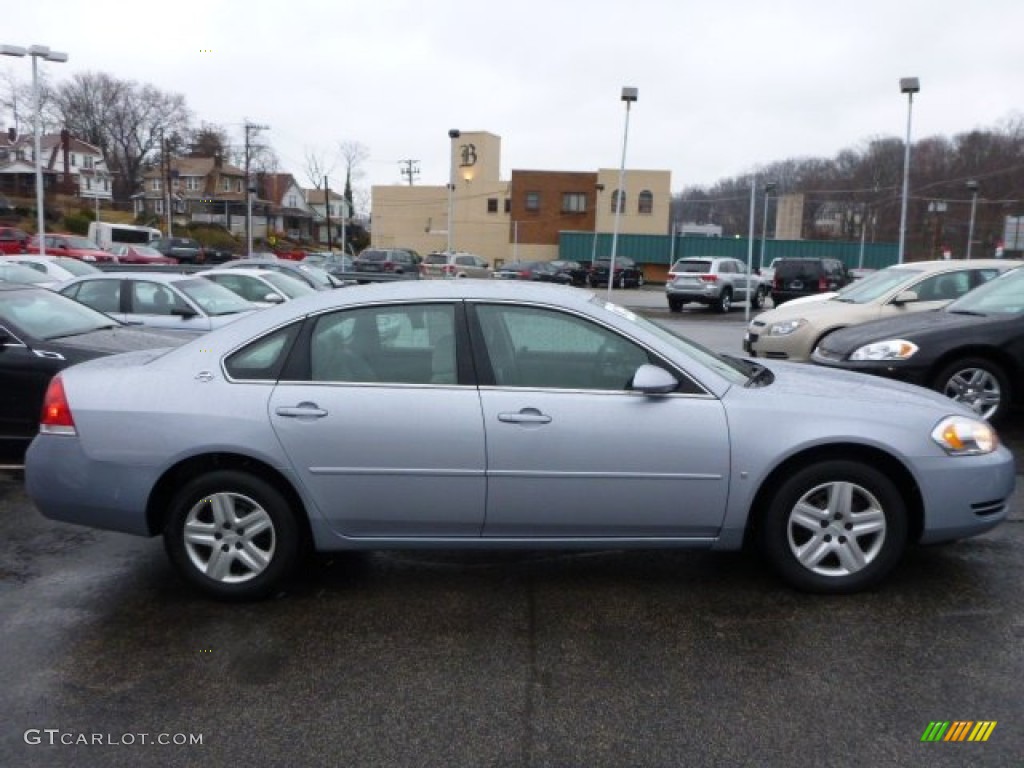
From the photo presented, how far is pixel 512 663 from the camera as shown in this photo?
371 centimetres

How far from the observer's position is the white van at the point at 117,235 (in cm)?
4856

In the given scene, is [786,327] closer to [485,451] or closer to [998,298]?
[998,298]

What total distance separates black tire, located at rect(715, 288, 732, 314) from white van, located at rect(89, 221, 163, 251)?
3179 cm

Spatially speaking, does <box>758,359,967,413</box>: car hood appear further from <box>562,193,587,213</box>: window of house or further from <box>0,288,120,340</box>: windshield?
<box>562,193,587,213</box>: window of house

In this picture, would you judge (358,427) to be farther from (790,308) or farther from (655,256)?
(655,256)

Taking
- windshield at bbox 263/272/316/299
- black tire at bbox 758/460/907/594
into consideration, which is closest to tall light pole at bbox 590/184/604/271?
windshield at bbox 263/272/316/299

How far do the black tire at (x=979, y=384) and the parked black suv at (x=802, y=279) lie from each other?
63.4ft

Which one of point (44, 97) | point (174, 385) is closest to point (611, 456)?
point (174, 385)

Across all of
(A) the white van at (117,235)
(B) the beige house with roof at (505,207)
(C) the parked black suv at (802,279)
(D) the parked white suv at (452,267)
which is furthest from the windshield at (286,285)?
(B) the beige house with roof at (505,207)

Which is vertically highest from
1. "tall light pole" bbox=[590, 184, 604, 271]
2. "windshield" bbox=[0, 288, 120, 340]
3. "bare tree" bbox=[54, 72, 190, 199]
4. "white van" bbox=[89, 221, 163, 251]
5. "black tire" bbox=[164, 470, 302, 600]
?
"bare tree" bbox=[54, 72, 190, 199]

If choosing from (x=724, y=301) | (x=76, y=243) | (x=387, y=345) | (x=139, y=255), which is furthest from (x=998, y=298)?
(x=76, y=243)

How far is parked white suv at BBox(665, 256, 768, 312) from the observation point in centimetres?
2727

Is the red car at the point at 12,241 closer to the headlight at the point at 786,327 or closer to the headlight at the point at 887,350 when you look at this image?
the headlight at the point at 786,327

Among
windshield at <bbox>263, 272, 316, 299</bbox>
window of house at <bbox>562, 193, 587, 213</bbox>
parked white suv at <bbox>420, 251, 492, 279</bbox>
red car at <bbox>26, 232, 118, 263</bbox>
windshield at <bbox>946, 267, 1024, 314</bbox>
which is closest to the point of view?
windshield at <bbox>946, 267, 1024, 314</bbox>
